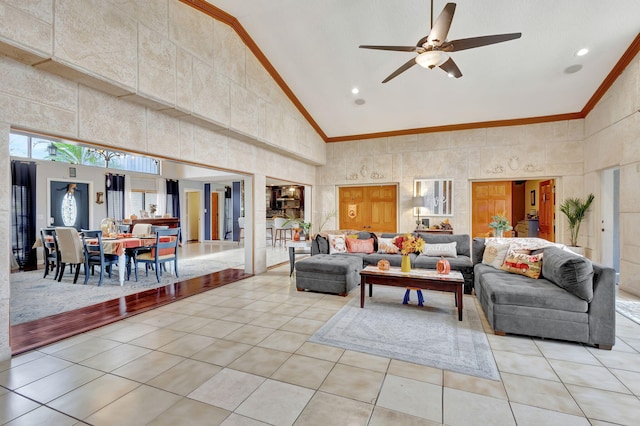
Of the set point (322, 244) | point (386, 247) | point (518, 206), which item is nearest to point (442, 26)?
point (386, 247)

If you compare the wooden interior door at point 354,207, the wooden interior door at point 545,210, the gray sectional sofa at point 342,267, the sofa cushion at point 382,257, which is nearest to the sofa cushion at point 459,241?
the gray sectional sofa at point 342,267

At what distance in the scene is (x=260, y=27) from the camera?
4.92 m

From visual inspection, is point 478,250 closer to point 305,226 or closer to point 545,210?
point 305,226

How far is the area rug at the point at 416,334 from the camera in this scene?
8.61 feet

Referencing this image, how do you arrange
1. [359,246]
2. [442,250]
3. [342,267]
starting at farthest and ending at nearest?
[359,246] < [442,250] < [342,267]

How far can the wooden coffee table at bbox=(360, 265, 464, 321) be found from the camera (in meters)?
3.58

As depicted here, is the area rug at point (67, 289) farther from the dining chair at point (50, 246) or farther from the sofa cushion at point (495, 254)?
the sofa cushion at point (495, 254)

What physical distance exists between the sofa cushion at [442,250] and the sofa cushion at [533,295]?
1677mm

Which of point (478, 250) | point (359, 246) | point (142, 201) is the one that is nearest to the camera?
point (478, 250)

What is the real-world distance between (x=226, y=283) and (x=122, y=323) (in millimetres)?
1919

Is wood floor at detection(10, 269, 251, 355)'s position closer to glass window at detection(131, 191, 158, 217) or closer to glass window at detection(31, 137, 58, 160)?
glass window at detection(31, 137, 58, 160)

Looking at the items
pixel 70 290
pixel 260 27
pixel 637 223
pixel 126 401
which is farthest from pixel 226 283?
pixel 637 223

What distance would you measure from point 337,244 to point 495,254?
8.68 ft

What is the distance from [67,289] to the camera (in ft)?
16.1
